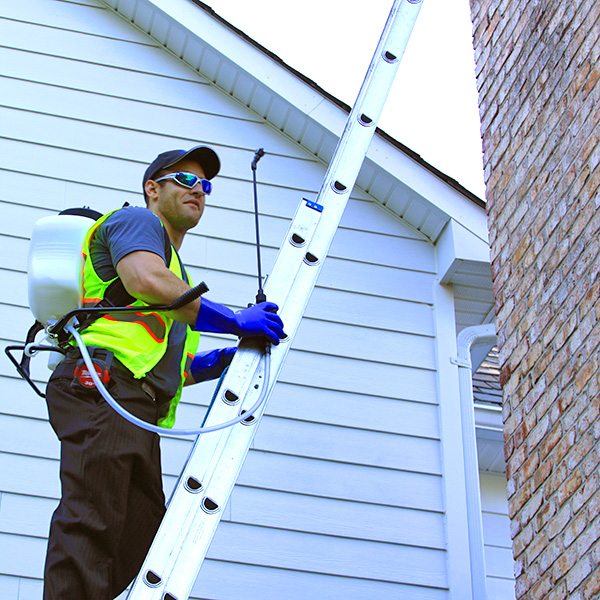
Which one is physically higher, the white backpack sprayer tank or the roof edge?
the roof edge

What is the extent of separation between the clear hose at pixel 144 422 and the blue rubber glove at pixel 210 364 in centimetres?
64

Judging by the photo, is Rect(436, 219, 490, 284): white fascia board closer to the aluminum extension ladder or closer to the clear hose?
the aluminum extension ladder

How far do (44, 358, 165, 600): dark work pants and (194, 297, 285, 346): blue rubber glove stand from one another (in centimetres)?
31

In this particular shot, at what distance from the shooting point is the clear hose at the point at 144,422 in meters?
2.47

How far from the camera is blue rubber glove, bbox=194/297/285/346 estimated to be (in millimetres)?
2680

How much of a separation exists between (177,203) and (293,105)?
2824 millimetres

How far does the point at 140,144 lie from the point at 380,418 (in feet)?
7.34

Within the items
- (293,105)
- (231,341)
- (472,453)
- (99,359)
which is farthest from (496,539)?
(99,359)

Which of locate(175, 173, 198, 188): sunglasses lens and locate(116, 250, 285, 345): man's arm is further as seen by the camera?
locate(175, 173, 198, 188): sunglasses lens

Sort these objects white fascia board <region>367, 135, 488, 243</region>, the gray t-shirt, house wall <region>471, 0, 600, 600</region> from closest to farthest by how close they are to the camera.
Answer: the gray t-shirt → house wall <region>471, 0, 600, 600</region> → white fascia board <region>367, 135, 488, 243</region>

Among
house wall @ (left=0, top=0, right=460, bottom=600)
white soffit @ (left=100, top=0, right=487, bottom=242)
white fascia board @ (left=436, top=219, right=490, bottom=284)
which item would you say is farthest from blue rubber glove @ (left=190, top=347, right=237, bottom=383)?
white soffit @ (left=100, top=0, right=487, bottom=242)

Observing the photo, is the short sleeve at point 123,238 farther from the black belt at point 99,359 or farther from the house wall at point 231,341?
the house wall at point 231,341

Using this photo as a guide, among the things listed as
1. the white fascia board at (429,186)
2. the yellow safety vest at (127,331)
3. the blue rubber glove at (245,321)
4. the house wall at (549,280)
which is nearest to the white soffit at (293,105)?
the white fascia board at (429,186)

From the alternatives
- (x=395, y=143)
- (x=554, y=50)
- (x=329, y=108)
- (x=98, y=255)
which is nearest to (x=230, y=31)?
(x=329, y=108)
